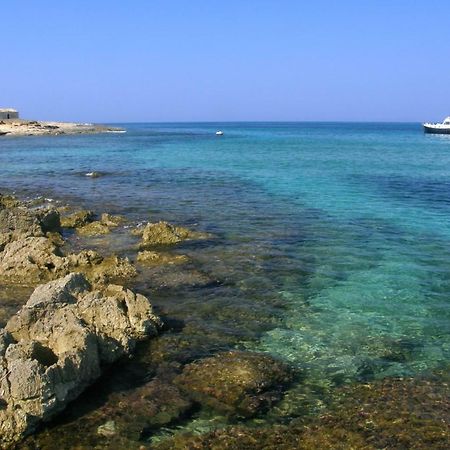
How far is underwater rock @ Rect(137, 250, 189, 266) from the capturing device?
21.2 meters

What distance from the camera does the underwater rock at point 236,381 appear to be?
1145 cm

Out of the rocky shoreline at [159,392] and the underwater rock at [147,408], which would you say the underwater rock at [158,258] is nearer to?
the rocky shoreline at [159,392]

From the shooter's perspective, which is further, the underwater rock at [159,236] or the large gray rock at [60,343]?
the underwater rock at [159,236]

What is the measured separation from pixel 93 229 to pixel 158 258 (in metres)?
6.87

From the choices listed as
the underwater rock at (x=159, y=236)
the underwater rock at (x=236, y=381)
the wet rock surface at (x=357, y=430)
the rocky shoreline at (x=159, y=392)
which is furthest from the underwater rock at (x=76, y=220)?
the wet rock surface at (x=357, y=430)

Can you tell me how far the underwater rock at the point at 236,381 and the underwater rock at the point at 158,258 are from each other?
8209 millimetres

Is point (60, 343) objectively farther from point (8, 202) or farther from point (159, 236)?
point (8, 202)

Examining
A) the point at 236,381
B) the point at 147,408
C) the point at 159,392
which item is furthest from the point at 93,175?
the point at 147,408

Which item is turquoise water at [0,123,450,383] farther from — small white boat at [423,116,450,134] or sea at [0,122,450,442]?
small white boat at [423,116,450,134]

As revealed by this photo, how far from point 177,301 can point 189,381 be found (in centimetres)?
515

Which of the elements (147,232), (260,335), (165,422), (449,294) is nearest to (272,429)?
→ (165,422)

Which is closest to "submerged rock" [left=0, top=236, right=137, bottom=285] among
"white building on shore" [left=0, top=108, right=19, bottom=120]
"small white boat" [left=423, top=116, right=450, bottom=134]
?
"small white boat" [left=423, top=116, right=450, bottom=134]

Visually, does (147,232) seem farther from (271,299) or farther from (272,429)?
(272,429)

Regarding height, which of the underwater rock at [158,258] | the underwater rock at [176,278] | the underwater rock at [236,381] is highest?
the underwater rock at [158,258]
